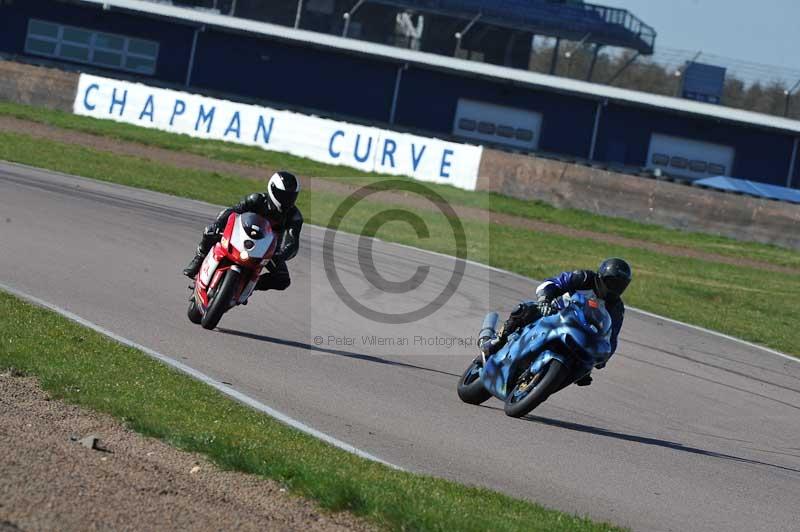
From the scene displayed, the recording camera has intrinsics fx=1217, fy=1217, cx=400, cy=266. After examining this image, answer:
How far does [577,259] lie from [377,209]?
515cm

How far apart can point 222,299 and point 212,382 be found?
2121 mm

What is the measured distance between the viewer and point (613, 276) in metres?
8.73

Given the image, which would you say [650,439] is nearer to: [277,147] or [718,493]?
[718,493]

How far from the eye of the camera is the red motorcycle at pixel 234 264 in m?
10.7

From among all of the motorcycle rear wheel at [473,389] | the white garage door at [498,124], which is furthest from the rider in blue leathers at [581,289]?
the white garage door at [498,124]

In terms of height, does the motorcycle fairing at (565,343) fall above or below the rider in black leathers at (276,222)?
below

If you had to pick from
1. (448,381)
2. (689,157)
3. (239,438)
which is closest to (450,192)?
(448,381)

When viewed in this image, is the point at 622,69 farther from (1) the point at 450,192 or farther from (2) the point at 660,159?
(1) the point at 450,192

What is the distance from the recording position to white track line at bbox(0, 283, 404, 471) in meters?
7.45

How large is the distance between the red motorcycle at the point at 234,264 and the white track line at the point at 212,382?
1.13 meters

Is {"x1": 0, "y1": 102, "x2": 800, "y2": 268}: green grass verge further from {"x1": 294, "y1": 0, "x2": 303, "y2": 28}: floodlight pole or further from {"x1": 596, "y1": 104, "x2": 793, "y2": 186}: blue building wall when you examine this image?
{"x1": 294, "y1": 0, "x2": 303, "y2": 28}: floodlight pole

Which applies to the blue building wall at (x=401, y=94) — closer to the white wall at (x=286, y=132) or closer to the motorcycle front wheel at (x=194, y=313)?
the white wall at (x=286, y=132)

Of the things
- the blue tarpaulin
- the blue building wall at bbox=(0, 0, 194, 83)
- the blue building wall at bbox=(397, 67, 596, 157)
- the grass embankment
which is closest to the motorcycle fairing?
the grass embankment

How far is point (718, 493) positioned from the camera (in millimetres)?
7613
